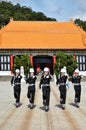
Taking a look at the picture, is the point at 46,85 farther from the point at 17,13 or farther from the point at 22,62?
the point at 17,13

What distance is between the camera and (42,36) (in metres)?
91.5

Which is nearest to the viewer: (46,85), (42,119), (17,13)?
(42,119)

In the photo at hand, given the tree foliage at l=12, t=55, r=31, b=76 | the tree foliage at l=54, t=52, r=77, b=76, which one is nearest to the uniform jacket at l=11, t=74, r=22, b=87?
the tree foliage at l=54, t=52, r=77, b=76

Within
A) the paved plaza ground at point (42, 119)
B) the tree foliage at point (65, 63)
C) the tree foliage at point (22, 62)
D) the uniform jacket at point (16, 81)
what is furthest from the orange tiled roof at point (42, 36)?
the paved plaza ground at point (42, 119)

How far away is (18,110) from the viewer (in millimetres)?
18312

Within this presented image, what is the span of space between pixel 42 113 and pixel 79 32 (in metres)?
76.9

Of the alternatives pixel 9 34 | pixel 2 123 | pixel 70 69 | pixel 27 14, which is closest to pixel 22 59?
pixel 70 69

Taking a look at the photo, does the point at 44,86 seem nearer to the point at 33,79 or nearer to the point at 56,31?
the point at 33,79

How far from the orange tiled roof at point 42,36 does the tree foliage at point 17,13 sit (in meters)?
→ 22.8

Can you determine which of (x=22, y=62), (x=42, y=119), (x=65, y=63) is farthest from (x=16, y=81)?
(x=22, y=62)

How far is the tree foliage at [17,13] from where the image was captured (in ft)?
395

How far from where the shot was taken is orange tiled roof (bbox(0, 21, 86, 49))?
87.7 metres

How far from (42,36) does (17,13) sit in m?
38.8

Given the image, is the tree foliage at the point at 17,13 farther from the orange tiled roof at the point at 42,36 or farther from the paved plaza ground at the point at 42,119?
the paved plaza ground at the point at 42,119
